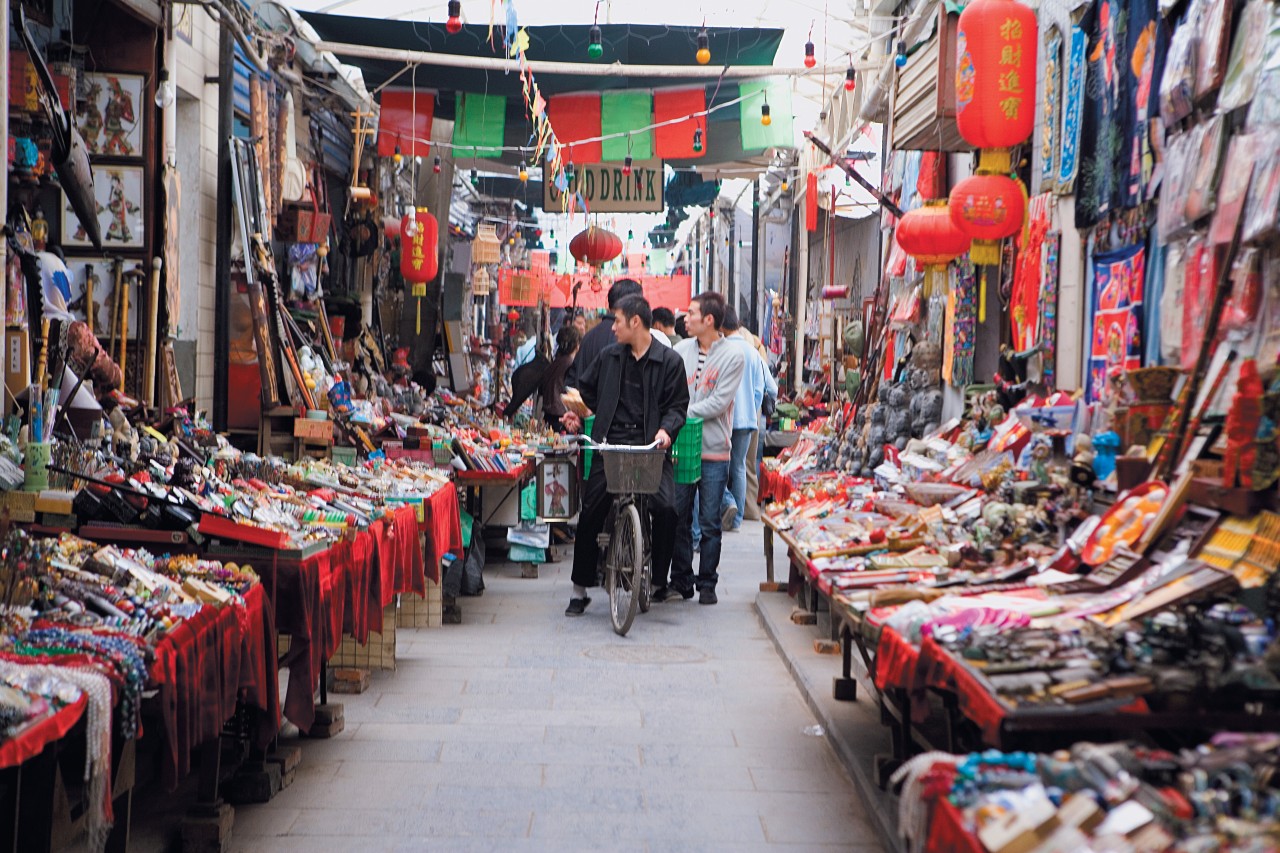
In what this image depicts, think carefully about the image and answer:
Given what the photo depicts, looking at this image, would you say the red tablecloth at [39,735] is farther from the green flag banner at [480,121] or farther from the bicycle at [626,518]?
the green flag banner at [480,121]

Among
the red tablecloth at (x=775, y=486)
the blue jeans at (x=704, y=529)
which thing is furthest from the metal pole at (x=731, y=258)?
the blue jeans at (x=704, y=529)

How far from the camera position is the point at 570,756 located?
571 centimetres

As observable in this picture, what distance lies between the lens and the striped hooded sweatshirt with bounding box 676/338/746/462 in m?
9.64

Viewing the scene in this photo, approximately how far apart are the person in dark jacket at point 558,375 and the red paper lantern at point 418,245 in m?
2.01

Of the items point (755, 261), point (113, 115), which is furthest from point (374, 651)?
point (755, 261)

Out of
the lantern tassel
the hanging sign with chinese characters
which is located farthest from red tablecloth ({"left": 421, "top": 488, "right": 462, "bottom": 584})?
the hanging sign with chinese characters

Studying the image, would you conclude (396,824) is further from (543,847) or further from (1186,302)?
(1186,302)

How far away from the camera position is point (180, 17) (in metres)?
9.23

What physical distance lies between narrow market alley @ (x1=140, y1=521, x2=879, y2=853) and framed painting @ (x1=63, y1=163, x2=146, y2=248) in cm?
323

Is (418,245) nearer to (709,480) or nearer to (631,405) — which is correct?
(709,480)

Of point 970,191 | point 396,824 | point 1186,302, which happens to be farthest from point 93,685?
point 970,191

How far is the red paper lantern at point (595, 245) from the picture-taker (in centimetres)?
1584

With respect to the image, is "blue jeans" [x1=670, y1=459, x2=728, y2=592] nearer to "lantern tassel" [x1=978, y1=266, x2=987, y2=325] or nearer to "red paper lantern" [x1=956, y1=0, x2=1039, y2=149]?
"lantern tassel" [x1=978, y1=266, x2=987, y2=325]

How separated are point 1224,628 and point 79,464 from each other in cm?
438
